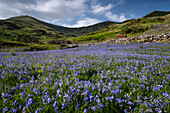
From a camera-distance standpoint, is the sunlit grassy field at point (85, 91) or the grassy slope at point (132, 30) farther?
the grassy slope at point (132, 30)

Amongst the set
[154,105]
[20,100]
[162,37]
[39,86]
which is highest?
[162,37]

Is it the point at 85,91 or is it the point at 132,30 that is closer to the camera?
the point at 85,91

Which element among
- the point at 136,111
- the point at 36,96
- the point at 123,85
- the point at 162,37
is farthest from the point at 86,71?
the point at 162,37

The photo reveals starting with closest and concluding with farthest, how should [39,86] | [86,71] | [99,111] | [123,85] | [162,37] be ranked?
1. [99,111]
2. [39,86]
3. [123,85]
4. [86,71]
5. [162,37]

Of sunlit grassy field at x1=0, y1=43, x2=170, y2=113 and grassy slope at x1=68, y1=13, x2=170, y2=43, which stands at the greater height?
grassy slope at x1=68, y1=13, x2=170, y2=43

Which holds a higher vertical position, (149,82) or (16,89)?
(16,89)

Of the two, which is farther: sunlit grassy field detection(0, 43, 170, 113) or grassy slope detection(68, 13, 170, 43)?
grassy slope detection(68, 13, 170, 43)

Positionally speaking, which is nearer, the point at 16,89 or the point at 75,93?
the point at 75,93

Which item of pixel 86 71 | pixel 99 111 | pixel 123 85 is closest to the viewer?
pixel 99 111

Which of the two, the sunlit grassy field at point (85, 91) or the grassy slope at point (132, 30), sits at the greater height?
the grassy slope at point (132, 30)

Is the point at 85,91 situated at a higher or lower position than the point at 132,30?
lower

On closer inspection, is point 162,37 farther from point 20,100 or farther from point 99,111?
point 20,100

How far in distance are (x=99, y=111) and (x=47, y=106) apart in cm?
122

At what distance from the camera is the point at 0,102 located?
7.88ft
